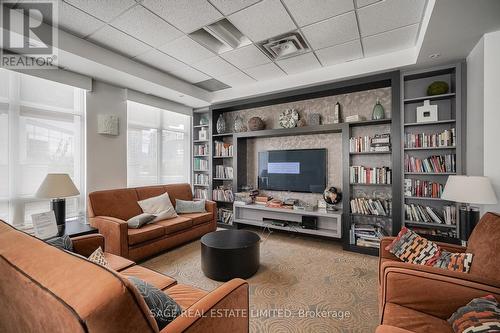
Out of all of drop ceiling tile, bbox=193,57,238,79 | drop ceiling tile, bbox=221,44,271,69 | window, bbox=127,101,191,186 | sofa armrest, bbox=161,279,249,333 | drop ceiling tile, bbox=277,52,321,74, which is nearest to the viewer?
sofa armrest, bbox=161,279,249,333

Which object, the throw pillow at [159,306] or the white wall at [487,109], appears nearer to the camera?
the throw pillow at [159,306]

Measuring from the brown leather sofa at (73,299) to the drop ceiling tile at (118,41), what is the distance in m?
A: 2.20

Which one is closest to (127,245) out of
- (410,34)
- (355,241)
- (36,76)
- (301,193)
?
(36,76)

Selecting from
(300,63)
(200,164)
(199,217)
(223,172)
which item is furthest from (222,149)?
(300,63)

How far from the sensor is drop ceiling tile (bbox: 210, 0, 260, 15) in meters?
1.98

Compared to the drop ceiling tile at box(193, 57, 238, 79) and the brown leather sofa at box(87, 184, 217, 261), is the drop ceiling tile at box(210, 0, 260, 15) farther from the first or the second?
the brown leather sofa at box(87, 184, 217, 261)

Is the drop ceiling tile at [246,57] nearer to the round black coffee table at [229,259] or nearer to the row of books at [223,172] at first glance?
the row of books at [223,172]

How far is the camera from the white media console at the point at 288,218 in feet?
10.8

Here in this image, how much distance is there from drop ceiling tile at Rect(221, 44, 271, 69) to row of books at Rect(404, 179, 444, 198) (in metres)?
Result: 2.50

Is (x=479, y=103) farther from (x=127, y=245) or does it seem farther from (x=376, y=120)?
(x=127, y=245)

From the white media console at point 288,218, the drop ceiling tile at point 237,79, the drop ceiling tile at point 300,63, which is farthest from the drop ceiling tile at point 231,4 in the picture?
the white media console at point 288,218

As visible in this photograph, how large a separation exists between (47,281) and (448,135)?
3.66 metres

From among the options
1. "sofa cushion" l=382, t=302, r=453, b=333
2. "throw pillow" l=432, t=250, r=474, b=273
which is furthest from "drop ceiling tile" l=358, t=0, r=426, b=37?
"sofa cushion" l=382, t=302, r=453, b=333

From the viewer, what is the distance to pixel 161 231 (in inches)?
117
